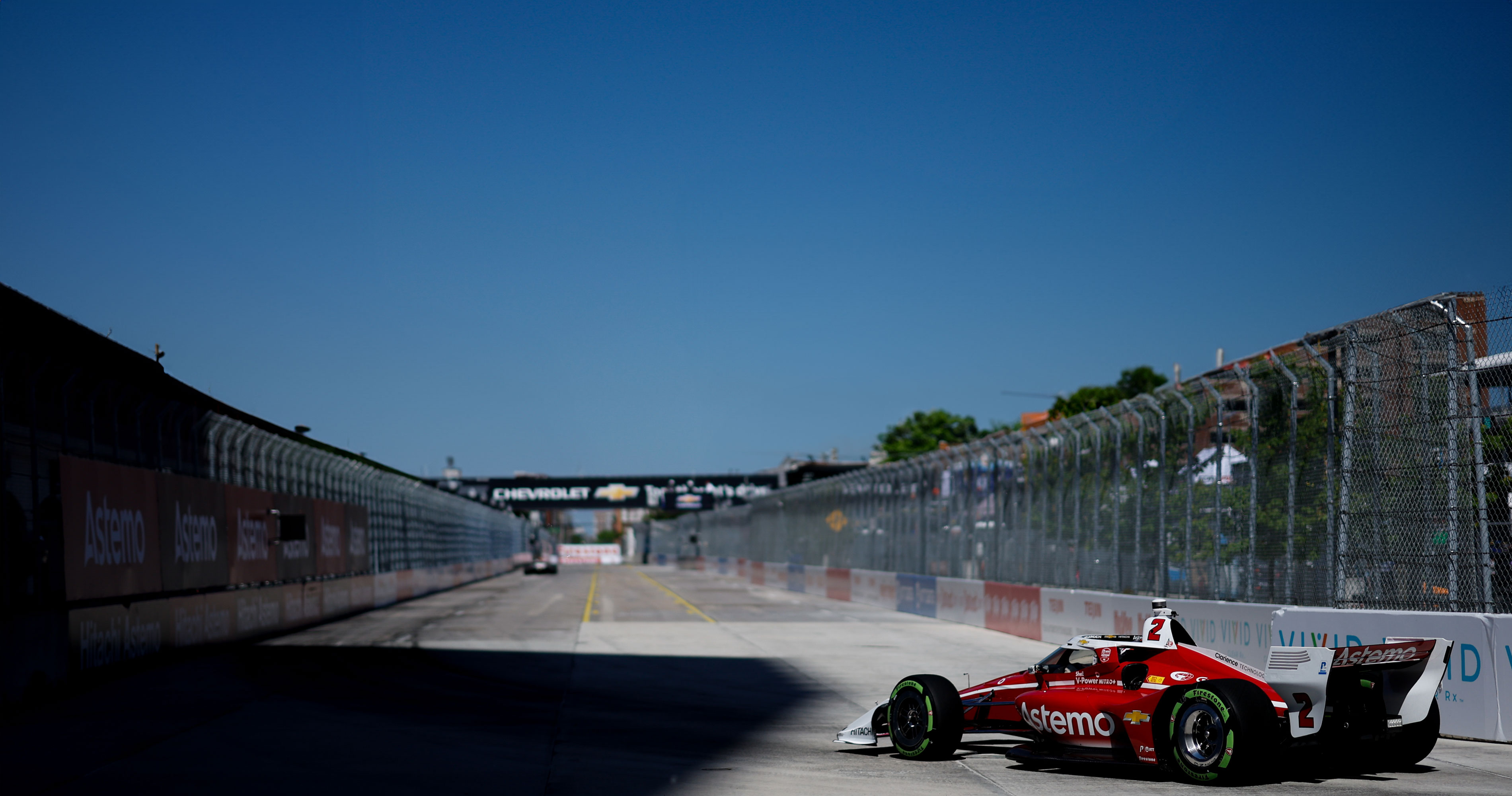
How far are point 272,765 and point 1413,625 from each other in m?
9.51

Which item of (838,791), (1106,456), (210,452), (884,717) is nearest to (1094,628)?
(1106,456)

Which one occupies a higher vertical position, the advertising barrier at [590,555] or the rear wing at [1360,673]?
the rear wing at [1360,673]

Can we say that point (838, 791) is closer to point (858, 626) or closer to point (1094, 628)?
point (1094, 628)

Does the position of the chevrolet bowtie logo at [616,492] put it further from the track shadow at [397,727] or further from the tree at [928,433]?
the track shadow at [397,727]

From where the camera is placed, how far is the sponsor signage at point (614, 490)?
111750 mm

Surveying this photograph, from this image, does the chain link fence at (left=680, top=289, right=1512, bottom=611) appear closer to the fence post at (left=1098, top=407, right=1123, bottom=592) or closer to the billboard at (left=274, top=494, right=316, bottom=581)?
the fence post at (left=1098, top=407, right=1123, bottom=592)

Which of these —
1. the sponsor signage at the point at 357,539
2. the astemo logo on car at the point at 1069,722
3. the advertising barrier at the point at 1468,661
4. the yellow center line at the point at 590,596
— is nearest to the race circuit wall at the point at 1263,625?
the advertising barrier at the point at 1468,661

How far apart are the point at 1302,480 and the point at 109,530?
1376cm

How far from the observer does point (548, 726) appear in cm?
1206

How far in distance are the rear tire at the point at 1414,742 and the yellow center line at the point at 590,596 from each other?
71.3 feet

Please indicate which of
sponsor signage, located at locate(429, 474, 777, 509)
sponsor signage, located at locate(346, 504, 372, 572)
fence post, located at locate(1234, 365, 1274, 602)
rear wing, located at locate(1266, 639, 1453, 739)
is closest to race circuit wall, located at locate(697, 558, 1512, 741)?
fence post, located at locate(1234, 365, 1274, 602)

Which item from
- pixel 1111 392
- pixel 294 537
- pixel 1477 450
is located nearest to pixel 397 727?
pixel 1477 450

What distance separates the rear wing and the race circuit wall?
250 cm

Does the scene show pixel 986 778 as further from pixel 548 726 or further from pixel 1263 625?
pixel 1263 625
